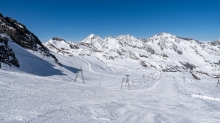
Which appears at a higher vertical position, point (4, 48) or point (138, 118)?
point (4, 48)

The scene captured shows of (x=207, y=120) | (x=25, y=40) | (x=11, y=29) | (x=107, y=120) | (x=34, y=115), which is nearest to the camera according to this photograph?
(x=34, y=115)

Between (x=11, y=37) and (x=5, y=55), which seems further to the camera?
(x=11, y=37)

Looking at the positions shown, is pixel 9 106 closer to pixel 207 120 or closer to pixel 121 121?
pixel 121 121

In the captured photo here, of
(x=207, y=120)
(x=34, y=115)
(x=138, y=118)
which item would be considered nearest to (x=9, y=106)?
(x=34, y=115)

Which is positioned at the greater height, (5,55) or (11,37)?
(11,37)

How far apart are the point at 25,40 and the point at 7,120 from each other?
6288 cm

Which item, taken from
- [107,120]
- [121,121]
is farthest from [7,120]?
[121,121]

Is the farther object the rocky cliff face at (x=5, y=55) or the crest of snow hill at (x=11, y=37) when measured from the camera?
the crest of snow hill at (x=11, y=37)

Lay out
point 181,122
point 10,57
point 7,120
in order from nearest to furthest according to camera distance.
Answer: point 7,120 → point 181,122 → point 10,57

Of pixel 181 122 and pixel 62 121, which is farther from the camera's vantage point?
pixel 181 122

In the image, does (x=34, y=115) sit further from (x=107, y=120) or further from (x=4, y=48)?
(x=4, y=48)

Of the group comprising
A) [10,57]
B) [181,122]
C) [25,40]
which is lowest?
[181,122]

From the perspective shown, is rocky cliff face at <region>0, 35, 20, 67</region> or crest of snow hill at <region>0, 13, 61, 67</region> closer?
rocky cliff face at <region>0, 35, 20, 67</region>

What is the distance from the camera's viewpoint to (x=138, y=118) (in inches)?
494
